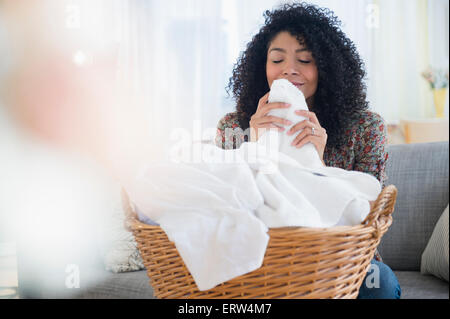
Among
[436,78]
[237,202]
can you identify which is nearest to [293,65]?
[237,202]

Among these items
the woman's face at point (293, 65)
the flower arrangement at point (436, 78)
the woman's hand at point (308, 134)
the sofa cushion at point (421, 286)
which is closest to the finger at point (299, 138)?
the woman's hand at point (308, 134)

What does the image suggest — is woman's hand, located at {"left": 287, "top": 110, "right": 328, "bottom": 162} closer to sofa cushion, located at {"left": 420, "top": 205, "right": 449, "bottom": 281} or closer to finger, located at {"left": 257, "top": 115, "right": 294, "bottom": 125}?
finger, located at {"left": 257, "top": 115, "right": 294, "bottom": 125}

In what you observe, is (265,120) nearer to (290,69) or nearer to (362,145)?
(290,69)

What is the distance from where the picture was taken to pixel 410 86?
2447mm

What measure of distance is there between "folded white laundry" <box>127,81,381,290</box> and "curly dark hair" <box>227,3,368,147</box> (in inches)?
9.4

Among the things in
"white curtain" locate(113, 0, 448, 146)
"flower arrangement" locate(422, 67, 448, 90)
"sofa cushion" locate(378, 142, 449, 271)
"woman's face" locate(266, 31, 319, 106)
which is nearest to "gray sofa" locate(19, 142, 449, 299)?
"sofa cushion" locate(378, 142, 449, 271)

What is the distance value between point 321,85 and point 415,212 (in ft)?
1.72

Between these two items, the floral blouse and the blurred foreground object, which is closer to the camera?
the floral blouse

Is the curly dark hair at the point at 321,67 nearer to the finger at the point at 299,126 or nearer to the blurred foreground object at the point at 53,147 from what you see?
the finger at the point at 299,126

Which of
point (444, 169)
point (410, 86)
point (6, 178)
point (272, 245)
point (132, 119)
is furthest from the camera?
point (410, 86)

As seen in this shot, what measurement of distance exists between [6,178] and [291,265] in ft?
2.55

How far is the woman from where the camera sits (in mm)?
715
